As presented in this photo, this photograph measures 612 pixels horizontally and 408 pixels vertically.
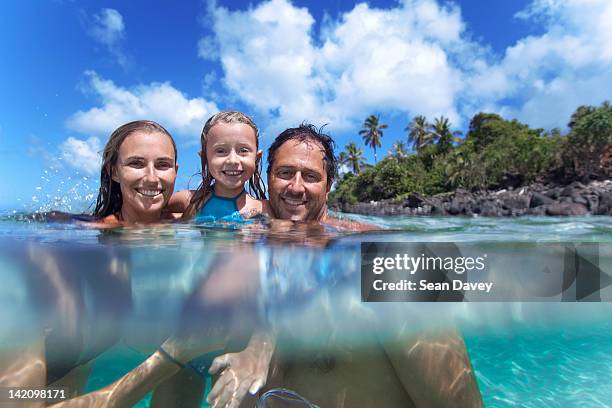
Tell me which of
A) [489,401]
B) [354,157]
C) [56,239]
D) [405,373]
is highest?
[354,157]

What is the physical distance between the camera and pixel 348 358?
4156 millimetres

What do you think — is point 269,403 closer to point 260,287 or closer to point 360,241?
point 360,241

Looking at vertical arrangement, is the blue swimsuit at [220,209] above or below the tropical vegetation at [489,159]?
below

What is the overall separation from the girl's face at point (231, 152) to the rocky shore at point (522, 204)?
66.8ft

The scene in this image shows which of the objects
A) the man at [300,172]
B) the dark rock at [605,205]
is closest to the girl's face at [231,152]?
the man at [300,172]

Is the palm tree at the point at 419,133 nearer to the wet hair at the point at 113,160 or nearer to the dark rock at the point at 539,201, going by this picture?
the dark rock at the point at 539,201

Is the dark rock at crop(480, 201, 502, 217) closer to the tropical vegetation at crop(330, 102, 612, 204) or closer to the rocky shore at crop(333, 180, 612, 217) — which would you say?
the rocky shore at crop(333, 180, 612, 217)

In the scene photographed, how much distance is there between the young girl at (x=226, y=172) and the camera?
4.00 metres

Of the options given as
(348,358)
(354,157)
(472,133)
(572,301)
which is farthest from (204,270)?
(354,157)

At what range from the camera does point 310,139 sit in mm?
4156

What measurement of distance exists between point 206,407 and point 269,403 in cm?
323

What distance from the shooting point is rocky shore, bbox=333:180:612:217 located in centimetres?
2109

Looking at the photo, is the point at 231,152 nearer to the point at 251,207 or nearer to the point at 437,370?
the point at 251,207

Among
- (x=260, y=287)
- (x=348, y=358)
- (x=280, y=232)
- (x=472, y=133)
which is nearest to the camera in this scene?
(x=348, y=358)
